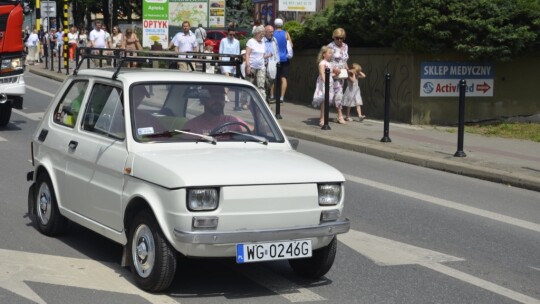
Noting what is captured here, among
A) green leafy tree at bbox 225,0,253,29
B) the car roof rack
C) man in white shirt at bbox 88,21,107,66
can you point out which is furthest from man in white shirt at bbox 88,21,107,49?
green leafy tree at bbox 225,0,253,29

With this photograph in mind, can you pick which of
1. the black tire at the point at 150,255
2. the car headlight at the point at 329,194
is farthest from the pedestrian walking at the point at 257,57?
the black tire at the point at 150,255

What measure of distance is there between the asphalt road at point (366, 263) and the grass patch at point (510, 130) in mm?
6126

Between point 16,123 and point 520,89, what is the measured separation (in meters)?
10.8

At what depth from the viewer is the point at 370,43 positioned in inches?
796

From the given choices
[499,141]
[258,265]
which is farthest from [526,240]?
[499,141]

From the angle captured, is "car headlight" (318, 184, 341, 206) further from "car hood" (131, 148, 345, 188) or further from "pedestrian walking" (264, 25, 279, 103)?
"pedestrian walking" (264, 25, 279, 103)

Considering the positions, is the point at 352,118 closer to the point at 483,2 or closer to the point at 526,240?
the point at 483,2

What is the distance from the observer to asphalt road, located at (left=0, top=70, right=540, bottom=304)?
6.61 meters

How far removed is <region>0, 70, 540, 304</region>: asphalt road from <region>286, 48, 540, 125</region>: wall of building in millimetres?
7395

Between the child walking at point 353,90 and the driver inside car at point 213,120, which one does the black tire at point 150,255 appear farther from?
the child walking at point 353,90

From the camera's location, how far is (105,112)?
292 inches

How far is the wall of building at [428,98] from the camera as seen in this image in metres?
18.6

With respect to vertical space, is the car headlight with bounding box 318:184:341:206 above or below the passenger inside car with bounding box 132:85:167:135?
A: below

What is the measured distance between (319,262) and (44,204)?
9.35 feet
